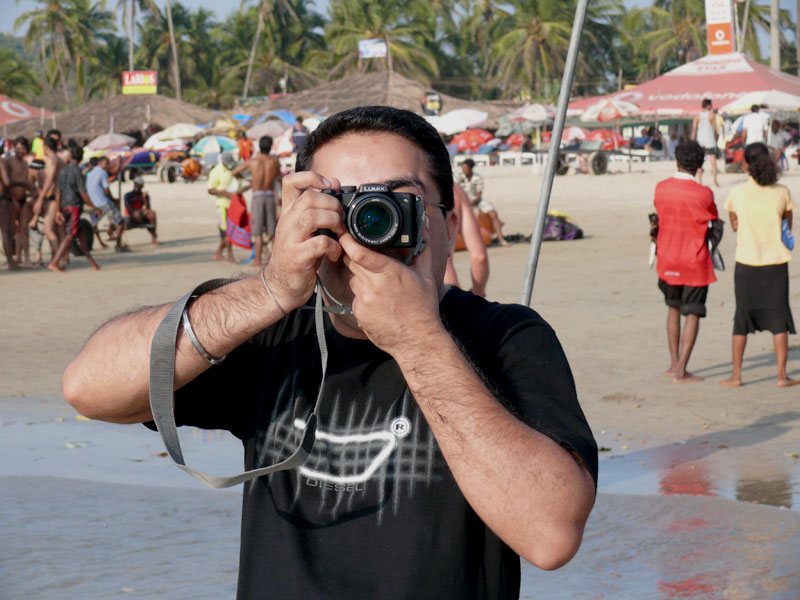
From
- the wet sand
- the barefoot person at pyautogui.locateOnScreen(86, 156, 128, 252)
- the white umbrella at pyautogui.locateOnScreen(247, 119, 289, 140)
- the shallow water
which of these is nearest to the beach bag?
the wet sand

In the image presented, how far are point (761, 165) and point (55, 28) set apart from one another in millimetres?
67199

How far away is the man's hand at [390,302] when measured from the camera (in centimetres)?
152

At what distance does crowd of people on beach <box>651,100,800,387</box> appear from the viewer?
279 inches

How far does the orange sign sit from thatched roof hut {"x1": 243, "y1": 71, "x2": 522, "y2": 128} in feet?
49.3

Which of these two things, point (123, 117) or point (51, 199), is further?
point (123, 117)

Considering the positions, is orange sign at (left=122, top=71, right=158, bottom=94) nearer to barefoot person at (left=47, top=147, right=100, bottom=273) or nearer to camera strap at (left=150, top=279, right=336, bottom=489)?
barefoot person at (left=47, top=147, right=100, bottom=273)

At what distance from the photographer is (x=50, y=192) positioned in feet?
46.6

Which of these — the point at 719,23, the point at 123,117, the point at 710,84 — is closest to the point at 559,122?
the point at 710,84

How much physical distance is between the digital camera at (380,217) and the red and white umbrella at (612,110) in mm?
28763

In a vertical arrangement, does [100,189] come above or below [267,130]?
below

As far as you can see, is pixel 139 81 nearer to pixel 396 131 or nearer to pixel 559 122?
pixel 559 122

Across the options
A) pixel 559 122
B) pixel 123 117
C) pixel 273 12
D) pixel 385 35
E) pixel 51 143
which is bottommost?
pixel 559 122

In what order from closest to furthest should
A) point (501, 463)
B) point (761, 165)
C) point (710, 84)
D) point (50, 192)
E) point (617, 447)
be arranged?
1. point (501, 463)
2. point (617, 447)
3. point (761, 165)
4. point (50, 192)
5. point (710, 84)

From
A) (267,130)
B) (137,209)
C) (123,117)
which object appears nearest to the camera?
(137,209)
